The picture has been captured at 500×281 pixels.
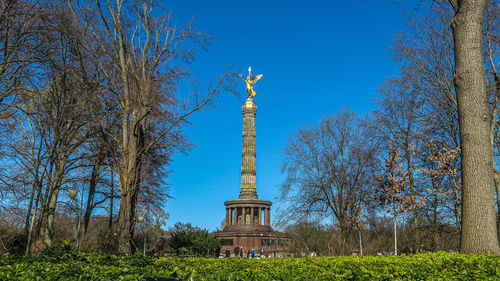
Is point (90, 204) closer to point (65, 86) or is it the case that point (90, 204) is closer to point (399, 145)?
point (65, 86)

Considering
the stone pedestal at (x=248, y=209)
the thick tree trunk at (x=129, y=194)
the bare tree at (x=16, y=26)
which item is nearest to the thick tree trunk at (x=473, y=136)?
the thick tree trunk at (x=129, y=194)

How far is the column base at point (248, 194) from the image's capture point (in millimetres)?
43281

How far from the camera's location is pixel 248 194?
4334 cm

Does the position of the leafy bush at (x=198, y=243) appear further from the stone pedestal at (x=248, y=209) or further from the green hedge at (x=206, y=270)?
the stone pedestal at (x=248, y=209)

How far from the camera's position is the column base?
142 feet

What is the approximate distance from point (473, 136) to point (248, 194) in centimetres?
3580

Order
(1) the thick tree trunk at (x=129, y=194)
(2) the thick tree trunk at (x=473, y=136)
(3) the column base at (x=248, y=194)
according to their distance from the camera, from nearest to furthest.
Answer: (2) the thick tree trunk at (x=473, y=136), (1) the thick tree trunk at (x=129, y=194), (3) the column base at (x=248, y=194)

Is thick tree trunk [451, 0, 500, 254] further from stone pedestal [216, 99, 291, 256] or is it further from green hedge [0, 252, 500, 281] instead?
stone pedestal [216, 99, 291, 256]

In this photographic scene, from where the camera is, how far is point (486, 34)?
14586 mm

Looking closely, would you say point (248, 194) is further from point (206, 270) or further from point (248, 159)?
point (206, 270)

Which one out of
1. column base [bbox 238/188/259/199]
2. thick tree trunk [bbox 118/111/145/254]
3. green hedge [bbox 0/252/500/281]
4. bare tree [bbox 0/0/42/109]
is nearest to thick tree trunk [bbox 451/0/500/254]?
green hedge [bbox 0/252/500/281]

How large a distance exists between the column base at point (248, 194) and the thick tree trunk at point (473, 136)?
3548cm

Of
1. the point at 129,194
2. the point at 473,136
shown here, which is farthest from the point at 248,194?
the point at 473,136

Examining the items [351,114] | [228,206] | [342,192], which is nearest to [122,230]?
[342,192]
